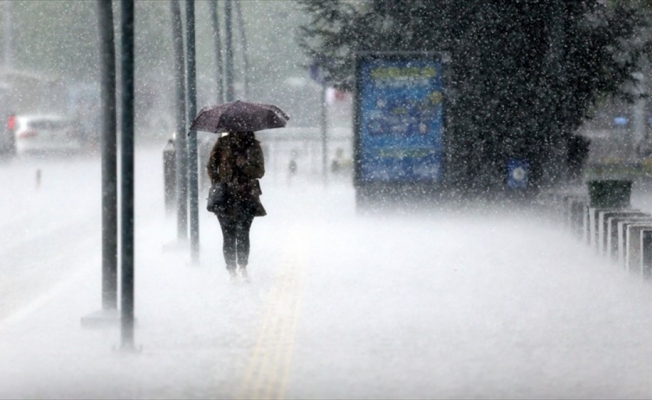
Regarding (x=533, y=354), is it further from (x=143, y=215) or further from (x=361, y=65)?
(x=143, y=215)

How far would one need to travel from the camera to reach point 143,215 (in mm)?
25797

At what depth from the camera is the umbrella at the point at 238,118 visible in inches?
591

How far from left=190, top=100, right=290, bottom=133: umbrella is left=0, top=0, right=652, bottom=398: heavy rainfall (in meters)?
0.26

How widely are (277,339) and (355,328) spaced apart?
0.87 meters

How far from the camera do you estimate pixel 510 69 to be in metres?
26.7

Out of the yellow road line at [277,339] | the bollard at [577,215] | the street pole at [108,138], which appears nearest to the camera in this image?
the yellow road line at [277,339]

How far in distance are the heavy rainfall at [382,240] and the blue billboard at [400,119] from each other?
32 mm

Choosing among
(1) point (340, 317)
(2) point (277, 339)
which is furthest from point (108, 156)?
(1) point (340, 317)

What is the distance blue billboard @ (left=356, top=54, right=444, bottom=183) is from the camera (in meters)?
24.5

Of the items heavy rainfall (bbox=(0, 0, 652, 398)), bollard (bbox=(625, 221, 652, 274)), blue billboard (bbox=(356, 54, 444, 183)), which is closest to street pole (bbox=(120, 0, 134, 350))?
heavy rainfall (bbox=(0, 0, 652, 398))

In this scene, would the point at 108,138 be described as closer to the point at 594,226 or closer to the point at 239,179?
the point at 239,179

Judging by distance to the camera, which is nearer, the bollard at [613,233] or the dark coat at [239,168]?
the dark coat at [239,168]

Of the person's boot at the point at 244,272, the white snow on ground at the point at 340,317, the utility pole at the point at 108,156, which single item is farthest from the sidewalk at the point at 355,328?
the utility pole at the point at 108,156

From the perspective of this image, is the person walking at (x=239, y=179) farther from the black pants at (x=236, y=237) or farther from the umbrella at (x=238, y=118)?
the umbrella at (x=238, y=118)
